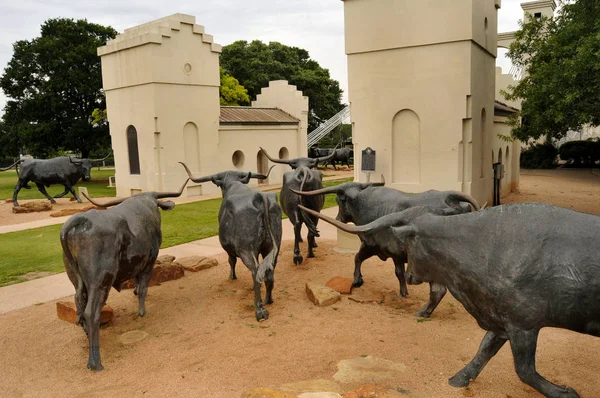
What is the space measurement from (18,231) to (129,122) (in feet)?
26.6

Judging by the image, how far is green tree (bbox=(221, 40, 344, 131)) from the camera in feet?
130

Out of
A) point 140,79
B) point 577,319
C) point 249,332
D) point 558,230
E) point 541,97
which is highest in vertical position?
point 140,79

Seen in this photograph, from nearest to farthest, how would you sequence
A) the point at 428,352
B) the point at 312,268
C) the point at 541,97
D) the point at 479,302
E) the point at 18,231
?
the point at 479,302 → the point at 428,352 → the point at 312,268 → the point at 541,97 → the point at 18,231

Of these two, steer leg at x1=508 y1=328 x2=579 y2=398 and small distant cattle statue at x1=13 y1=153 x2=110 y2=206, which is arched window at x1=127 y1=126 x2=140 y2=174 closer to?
small distant cattle statue at x1=13 y1=153 x2=110 y2=206

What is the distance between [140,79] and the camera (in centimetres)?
1912

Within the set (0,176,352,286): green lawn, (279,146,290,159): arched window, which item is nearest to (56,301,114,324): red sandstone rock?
(0,176,352,286): green lawn

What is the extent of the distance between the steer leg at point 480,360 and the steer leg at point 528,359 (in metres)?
0.54

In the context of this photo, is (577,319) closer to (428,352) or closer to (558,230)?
(558,230)

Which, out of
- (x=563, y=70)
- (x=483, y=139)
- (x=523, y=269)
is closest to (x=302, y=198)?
(x=523, y=269)

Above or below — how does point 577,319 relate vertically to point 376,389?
above

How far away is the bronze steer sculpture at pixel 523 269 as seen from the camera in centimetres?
341

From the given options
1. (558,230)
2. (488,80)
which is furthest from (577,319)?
(488,80)

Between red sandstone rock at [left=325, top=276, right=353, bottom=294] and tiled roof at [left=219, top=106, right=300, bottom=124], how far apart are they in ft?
51.0

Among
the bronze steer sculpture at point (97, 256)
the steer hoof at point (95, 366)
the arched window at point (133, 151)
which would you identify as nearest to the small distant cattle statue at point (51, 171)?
the arched window at point (133, 151)
